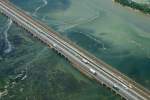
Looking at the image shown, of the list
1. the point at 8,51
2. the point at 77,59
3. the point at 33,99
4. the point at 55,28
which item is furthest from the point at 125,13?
the point at 33,99

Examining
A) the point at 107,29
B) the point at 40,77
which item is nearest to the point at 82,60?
the point at 40,77

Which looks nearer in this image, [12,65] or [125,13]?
[12,65]

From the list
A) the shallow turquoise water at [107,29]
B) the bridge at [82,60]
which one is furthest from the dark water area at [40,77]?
the shallow turquoise water at [107,29]

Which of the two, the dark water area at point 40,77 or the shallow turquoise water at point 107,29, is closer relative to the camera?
the dark water area at point 40,77

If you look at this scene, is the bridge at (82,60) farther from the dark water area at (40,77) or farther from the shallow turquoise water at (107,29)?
the shallow turquoise water at (107,29)

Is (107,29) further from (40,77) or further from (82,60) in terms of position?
(40,77)

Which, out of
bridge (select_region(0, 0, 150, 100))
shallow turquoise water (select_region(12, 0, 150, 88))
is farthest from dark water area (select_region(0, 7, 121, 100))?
shallow turquoise water (select_region(12, 0, 150, 88))

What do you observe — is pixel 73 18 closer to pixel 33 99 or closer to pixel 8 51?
pixel 8 51

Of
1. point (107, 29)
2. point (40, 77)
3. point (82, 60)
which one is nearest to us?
point (40, 77)

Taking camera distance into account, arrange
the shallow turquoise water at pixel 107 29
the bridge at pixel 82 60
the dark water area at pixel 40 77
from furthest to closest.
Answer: the shallow turquoise water at pixel 107 29, the dark water area at pixel 40 77, the bridge at pixel 82 60
